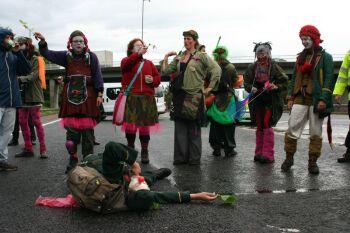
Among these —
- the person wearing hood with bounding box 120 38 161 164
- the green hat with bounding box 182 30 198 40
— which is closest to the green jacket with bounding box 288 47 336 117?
the green hat with bounding box 182 30 198 40

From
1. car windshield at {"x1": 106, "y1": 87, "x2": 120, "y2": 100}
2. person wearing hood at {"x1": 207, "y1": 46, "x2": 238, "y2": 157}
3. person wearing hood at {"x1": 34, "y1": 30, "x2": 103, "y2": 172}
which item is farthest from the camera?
car windshield at {"x1": 106, "y1": 87, "x2": 120, "y2": 100}

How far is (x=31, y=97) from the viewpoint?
8.73 metres

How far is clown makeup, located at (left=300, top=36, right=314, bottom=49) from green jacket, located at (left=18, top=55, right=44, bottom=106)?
4612 mm

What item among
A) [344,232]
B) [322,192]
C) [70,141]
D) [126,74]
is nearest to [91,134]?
[70,141]

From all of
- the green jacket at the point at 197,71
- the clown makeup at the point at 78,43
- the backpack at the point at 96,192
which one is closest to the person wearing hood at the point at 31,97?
the clown makeup at the point at 78,43

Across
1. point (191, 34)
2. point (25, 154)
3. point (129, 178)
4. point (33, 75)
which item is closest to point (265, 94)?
point (191, 34)

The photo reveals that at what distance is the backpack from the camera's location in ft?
14.6

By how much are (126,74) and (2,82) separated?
5.96 ft

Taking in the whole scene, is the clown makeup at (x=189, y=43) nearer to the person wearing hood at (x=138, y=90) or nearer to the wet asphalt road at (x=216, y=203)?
the person wearing hood at (x=138, y=90)

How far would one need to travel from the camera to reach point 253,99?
7.95m

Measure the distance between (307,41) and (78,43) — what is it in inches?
125

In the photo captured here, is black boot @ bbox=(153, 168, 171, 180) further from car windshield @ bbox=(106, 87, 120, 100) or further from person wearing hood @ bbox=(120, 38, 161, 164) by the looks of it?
car windshield @ bbox=(106, 87, 120, 100)

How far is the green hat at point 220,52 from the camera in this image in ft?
27.9

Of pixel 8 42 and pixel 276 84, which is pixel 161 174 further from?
pixel 8 42
